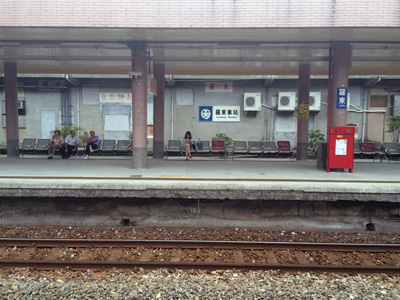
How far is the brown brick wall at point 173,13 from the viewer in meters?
7.60

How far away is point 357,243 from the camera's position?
233 inches

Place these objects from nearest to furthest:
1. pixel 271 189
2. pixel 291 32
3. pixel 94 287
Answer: pixel 94 287
pixel 271 189
pixel 291 32

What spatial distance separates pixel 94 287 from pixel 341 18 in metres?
8.12

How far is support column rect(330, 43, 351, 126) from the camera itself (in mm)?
9109

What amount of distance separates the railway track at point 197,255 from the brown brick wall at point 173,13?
5.43m

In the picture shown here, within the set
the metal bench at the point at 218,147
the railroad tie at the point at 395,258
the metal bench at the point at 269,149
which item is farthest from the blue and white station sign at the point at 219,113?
the railroad tie at the point at 395,258

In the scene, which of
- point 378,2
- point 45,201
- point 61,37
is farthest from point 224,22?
point 45,201

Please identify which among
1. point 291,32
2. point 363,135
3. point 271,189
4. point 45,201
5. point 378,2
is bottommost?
point 45,201

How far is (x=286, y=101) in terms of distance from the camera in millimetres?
18344

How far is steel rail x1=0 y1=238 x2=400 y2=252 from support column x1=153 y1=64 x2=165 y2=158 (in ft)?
23.5

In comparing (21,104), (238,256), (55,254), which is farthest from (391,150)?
(21,104)

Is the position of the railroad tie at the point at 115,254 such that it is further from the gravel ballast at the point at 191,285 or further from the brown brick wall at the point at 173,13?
the brown brick wall at the point at 173,13

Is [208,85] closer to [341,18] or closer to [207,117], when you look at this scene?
[207,117]

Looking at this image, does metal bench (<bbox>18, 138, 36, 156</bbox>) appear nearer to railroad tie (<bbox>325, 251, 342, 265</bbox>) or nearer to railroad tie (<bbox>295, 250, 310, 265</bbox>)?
railroad tie (<bbox>295, 250, 310, 265</bbox>)
